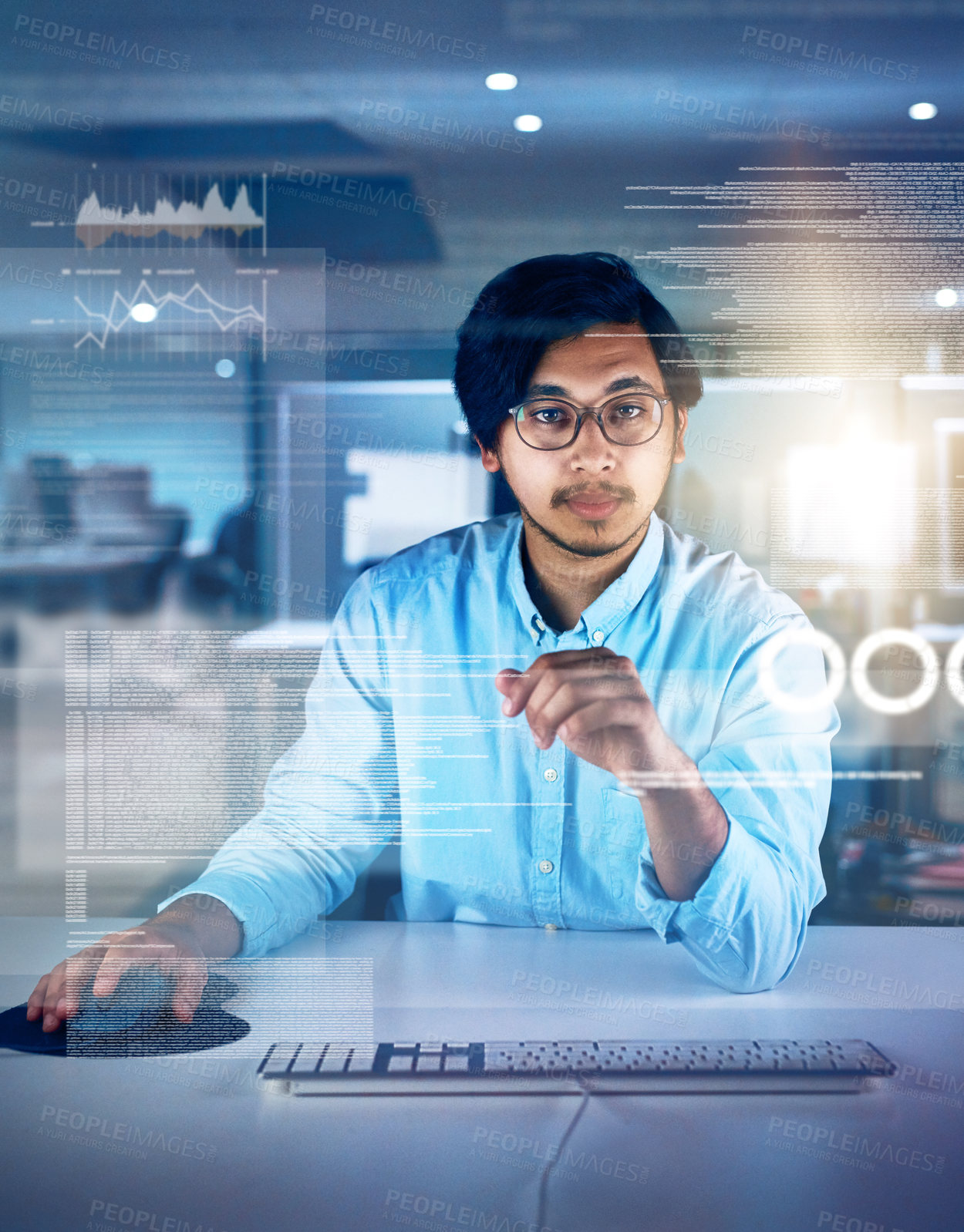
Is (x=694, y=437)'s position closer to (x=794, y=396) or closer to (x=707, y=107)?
(x=794, y=396)

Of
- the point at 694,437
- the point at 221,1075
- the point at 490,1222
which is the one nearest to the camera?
the point at 490,1222

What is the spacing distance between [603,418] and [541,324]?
188 mm

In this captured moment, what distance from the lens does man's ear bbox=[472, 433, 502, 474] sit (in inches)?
54.7

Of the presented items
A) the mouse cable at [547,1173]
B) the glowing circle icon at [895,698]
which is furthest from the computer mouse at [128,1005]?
the glowing circle icon at [895,698]

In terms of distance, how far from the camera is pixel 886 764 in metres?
1.46

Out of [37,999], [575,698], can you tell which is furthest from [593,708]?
[37,999]

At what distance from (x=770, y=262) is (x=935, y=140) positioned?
37 cm

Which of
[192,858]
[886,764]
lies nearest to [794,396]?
[886,764]

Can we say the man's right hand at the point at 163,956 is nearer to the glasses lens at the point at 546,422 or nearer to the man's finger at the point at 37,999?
the man's finger at the point at 37,999
